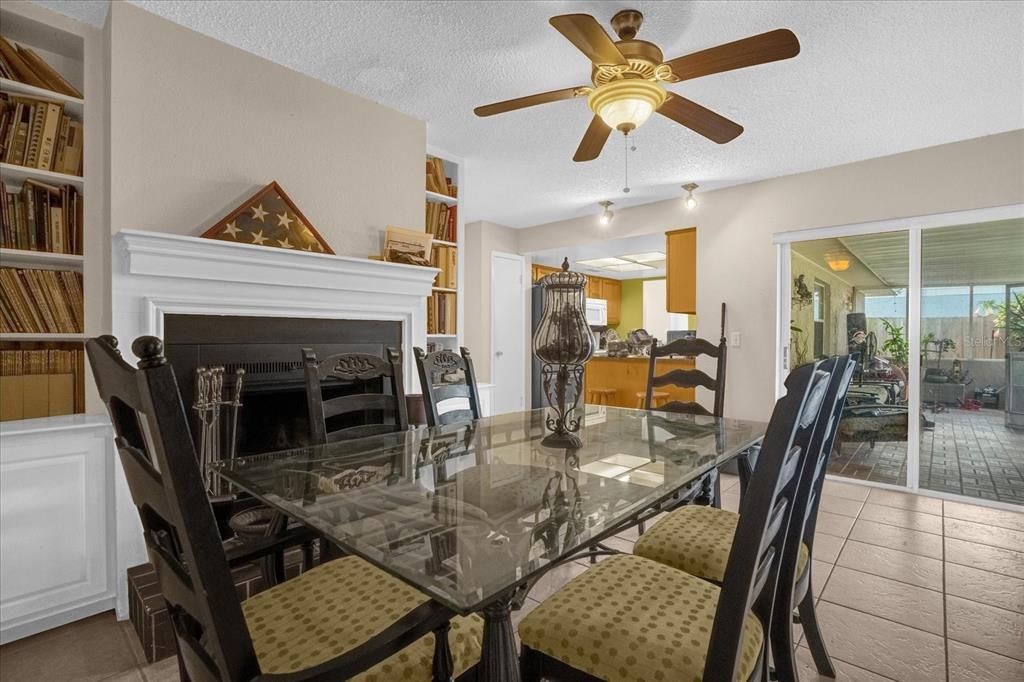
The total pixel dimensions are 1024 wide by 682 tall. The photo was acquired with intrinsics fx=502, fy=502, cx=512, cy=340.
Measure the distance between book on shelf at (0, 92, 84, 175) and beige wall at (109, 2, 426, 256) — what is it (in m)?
0.28

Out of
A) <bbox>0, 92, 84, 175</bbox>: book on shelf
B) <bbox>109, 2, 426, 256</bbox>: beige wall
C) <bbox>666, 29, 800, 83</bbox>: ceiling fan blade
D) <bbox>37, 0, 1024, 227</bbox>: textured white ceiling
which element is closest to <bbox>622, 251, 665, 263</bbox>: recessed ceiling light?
<bbox>37, 0, 1024, 227</bbox>: textured white ceiling

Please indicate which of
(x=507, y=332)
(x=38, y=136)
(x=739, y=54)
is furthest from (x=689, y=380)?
(x=507, y=332)

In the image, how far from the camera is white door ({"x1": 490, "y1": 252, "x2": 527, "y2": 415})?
5.66 metres

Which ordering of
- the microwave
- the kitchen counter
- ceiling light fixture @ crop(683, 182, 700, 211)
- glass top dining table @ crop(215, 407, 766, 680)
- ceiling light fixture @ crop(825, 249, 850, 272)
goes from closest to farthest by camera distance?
glass top dining table @ crop(215, 407, 766, 680) < ceiling light fixture @ crop(825, 249, 850, 272) < ceiling light fixture @ crop(683, 182, 700, 211) < the kitchen counter < the microwave

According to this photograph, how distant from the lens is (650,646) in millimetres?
953

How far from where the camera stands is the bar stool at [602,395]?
5609 mm

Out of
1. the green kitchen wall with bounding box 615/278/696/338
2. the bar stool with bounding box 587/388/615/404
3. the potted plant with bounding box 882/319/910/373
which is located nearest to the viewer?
the potted plant with bounding box 882/319/910/373

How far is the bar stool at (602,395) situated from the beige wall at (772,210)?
1450 millimetres

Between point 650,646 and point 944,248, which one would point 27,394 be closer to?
point 650,646

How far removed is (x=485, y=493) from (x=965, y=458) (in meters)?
4.08

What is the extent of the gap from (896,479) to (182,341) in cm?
460

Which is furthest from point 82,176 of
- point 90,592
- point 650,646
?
point 650,646

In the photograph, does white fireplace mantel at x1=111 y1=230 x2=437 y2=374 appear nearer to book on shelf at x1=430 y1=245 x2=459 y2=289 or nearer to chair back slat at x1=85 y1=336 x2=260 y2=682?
book on shelf at x1=430 y1=245 x2=459 y2=289

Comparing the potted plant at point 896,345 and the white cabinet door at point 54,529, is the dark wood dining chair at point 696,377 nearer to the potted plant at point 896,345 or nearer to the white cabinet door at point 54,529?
the potted plant at point 896,345
